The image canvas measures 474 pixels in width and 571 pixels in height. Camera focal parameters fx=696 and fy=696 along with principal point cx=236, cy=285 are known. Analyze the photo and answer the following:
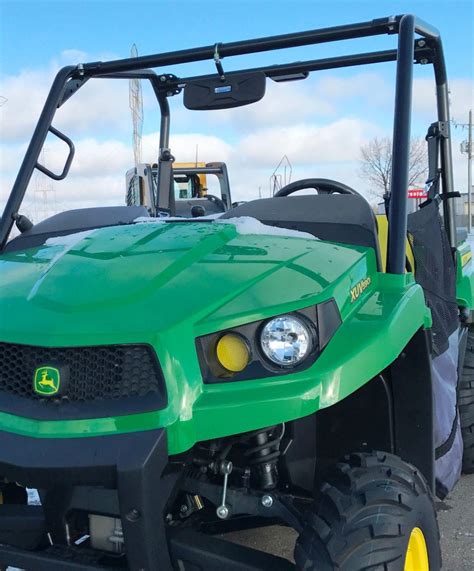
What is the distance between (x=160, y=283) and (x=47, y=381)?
0.40 metres

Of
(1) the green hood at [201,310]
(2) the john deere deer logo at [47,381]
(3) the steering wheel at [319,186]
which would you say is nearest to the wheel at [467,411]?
(3) the steering wheel at [319,186]

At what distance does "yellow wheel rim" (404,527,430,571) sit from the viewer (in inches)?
75.7

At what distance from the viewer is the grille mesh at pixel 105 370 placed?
70.0 inches

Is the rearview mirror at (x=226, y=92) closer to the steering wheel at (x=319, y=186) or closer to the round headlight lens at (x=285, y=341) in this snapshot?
the steering wheel at (x=319, y=186)

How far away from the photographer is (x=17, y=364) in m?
1.89

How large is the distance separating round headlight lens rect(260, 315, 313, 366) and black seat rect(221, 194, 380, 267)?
0.67 m

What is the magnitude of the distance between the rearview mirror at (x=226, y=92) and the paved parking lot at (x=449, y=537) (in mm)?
1908

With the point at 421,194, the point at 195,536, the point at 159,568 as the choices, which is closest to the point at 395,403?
the point at 195,536

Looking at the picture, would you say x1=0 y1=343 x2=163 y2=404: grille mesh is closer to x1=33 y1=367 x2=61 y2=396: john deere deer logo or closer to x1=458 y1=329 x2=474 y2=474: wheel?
x1=33 y1=367 x2=61 y2=396: john deere deer logo

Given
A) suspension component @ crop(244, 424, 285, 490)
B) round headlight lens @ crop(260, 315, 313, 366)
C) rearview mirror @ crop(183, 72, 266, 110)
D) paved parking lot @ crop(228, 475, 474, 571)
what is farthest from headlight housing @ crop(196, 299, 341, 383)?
rearview mirror @ crop(183, 72, 266, 110)

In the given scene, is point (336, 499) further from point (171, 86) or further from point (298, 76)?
point (171, 86)

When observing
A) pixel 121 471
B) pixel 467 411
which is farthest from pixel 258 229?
pixel 467 411

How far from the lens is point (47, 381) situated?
181cm

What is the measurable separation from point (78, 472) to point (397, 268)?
1.24 meters
